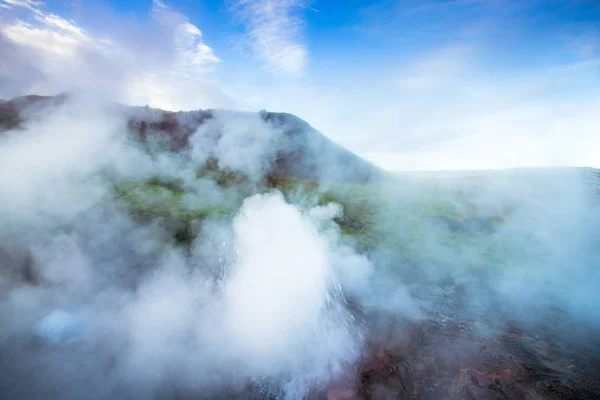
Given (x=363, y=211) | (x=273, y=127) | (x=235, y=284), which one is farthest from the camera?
(x=363, y=211)

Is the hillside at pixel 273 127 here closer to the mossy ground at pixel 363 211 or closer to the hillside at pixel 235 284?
the hillside at pixel 235 284

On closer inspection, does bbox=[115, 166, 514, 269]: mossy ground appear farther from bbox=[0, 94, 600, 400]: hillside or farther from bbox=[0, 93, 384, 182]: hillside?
bbox=[0, 93, 384, 182]: hillside

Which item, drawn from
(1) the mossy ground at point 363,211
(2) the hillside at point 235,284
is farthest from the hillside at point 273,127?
(1) the mossy ground at point 363,211

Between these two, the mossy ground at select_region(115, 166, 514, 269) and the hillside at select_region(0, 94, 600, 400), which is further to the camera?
the mossy ground at select_region(115, 166, 514, 269)

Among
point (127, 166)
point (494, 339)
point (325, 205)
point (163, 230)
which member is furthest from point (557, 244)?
point (127, 166)

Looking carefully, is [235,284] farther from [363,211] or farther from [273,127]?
[273,127]

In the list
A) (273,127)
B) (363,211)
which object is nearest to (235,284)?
(363,211)

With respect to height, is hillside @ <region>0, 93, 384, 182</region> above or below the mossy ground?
above

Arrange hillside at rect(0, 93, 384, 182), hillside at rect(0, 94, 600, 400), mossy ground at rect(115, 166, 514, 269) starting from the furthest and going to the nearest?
mossy ground at rect(115, 166, 514, 269), hillside at rect(0, 93, 384, 182), hillside at rect(0, 94, 600, 400)

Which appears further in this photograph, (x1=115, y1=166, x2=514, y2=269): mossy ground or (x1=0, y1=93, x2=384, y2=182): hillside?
(x1=115, y1=166, x2=514, y2=269): mossy ground

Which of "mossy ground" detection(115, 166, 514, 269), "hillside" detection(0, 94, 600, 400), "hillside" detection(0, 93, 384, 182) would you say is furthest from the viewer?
"mossy ground" detection(115, 166, 514, 269)

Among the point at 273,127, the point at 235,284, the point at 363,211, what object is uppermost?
the point at 273,127

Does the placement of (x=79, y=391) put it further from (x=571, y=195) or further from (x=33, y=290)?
(x=571, y=195)

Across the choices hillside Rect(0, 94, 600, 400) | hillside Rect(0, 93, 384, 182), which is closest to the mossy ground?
hillside Rect(0, 94, 600, 400)
